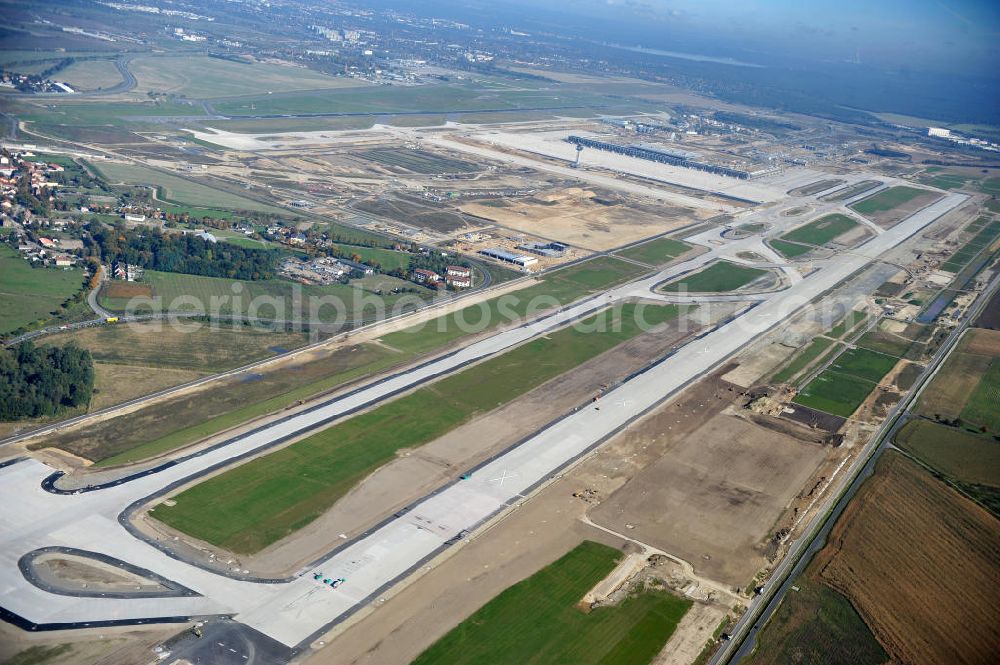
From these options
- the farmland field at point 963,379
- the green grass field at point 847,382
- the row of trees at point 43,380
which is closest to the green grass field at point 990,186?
the farmland field at point 963,379

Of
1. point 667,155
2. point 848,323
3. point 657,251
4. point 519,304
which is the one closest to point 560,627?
point 519,304

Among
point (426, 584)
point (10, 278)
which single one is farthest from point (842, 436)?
point (10, 278)

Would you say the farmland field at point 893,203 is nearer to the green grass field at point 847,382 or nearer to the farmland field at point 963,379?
the farmland field at point 963,379

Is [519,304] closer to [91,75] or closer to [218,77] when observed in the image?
[91,75]

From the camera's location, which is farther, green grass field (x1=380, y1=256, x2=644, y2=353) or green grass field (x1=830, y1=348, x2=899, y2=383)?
green grass field (x1=830, y1=348, x2=899, y2=383)

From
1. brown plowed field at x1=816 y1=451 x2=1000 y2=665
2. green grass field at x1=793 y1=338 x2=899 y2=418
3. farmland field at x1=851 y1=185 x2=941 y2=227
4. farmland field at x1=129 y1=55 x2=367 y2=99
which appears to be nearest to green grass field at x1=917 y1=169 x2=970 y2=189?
farmland field at x1=851 y1=185 x2=941 y2=227

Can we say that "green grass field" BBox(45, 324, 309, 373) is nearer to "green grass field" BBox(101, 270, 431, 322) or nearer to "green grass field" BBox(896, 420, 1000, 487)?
"green grass field" BBox(101, 270, 431, 322)
